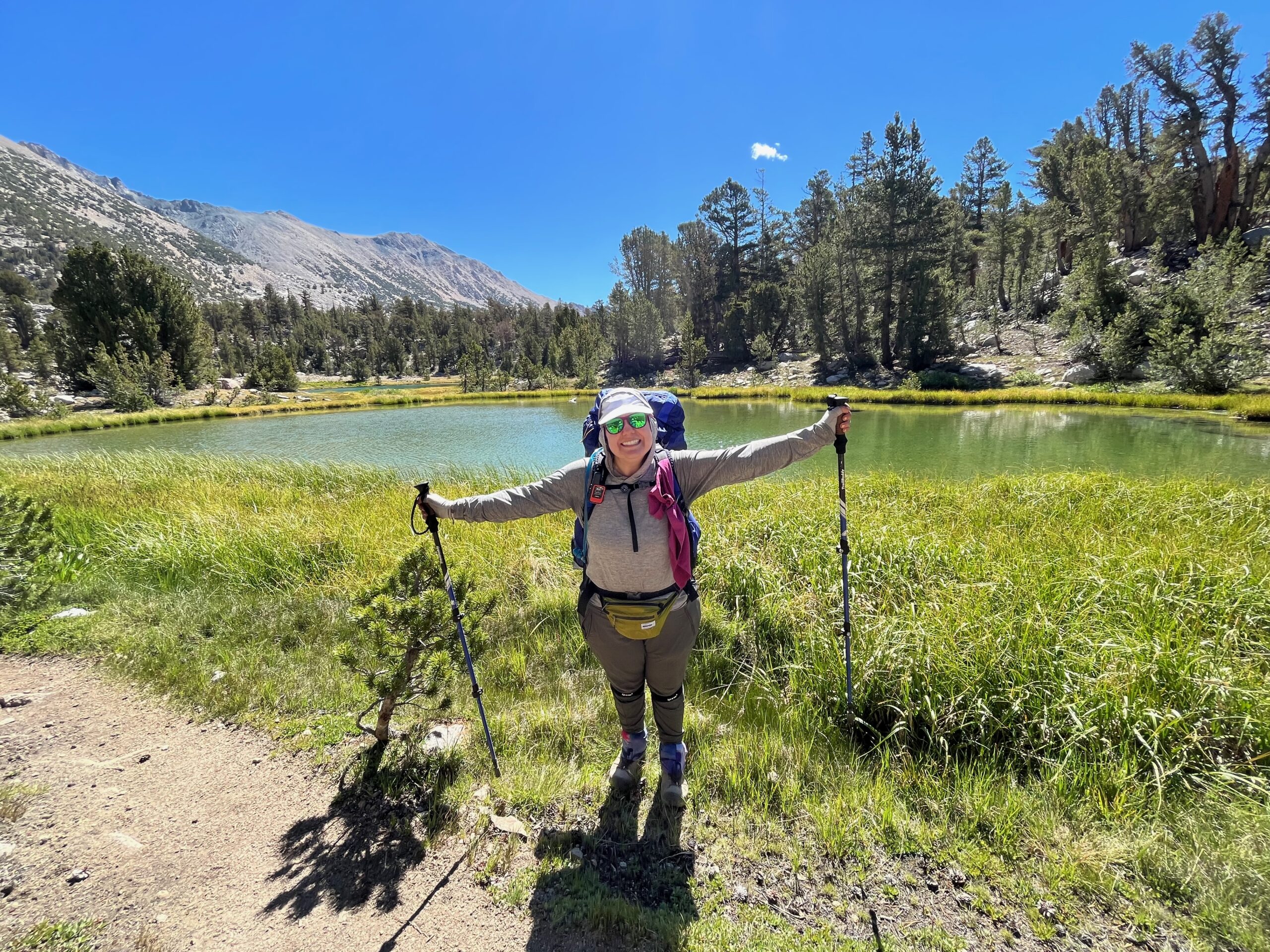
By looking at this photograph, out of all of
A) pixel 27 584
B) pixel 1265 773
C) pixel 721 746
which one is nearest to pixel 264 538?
pixel 27 584

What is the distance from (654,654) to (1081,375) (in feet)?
137

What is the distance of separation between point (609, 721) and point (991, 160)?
8806 centimetres

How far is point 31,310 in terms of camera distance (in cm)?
7669

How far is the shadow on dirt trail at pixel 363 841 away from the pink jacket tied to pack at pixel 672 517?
2297 mm

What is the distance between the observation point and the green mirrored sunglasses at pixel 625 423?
9.00 feet

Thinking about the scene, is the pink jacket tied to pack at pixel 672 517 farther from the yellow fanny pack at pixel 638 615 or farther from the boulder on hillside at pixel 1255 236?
the boulder on hillside at pixel 1255 236

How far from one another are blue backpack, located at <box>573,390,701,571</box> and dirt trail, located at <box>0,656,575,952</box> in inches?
79.4

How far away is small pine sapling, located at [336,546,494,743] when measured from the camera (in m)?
3.29

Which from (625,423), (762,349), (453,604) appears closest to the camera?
(625,423)

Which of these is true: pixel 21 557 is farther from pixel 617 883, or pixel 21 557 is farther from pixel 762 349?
pixel 762 349

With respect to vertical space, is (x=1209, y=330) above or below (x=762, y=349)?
below

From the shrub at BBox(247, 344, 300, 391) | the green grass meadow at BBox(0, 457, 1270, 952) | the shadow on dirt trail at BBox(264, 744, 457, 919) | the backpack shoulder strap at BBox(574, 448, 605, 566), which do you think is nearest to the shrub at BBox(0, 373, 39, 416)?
the shrub at BBox(247, 344, 300, 391)

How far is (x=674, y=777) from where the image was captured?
3.44 meters

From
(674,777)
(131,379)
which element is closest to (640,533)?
(674,777)
